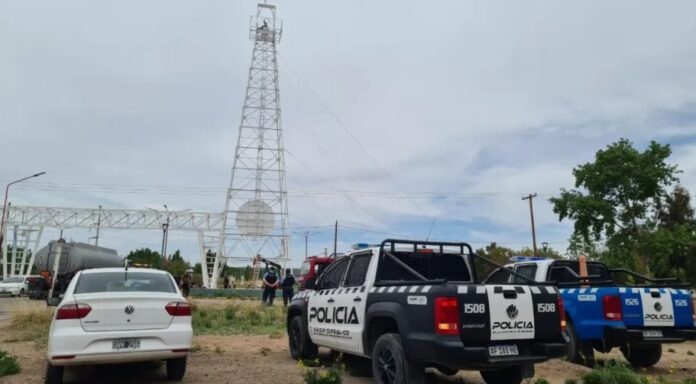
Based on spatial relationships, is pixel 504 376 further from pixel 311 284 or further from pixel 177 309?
pixel 177 309

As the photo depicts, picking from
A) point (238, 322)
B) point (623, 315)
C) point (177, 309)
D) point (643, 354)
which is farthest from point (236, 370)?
point (238, 322)

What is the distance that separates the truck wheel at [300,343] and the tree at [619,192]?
2642cm

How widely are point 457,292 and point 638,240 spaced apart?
29.7m

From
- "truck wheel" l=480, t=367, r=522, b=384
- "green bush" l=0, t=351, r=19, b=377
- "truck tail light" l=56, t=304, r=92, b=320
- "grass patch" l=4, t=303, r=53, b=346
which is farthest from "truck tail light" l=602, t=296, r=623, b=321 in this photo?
"grass patch" l=4, t=303, r=53, b=346

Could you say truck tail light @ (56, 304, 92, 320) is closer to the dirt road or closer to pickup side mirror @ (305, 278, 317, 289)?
the dirt road

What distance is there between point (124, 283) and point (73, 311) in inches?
37.8

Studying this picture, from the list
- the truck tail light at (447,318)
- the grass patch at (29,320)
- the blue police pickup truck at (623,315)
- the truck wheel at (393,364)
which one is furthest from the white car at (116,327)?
the grass patch at (29,320)

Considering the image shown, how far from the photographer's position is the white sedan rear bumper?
21.7 feet

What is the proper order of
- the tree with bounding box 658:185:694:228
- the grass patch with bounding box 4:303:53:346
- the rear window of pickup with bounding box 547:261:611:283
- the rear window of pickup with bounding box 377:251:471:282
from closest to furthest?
the rear window of pickup with bounding box 377:251:471:282 < the rear window of pickup with bounding box 547:261:611:283 < the grass patch with bounding box 4:303:53:346 < the tree with bounding box 658:185:694:228

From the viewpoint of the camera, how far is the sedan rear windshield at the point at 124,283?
7.42m

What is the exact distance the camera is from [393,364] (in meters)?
6.31

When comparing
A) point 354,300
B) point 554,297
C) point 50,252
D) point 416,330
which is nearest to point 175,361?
point 354,300

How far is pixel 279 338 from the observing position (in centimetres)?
1261

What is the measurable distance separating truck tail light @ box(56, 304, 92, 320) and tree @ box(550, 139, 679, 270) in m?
30.0
